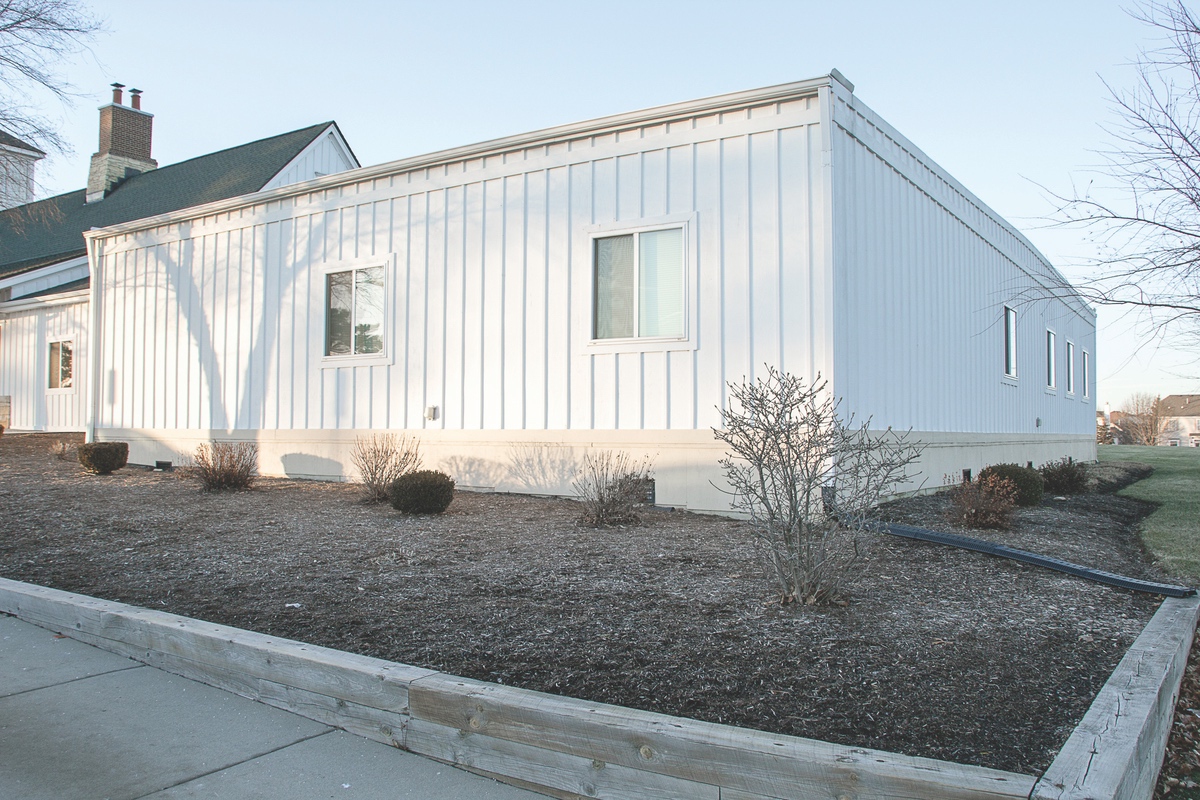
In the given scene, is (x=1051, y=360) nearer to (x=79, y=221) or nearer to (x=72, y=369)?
(x=72, y=369)

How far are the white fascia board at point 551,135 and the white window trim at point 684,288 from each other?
3.36ft

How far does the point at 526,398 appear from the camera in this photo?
9.29 meters

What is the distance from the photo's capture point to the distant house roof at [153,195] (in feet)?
66.5

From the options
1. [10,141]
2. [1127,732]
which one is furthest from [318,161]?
[1127,732]

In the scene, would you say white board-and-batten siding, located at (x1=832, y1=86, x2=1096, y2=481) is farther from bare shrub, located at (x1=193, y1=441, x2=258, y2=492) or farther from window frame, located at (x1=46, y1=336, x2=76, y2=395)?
window frame, located at (x1=46, y1=336, x2=76, y2=395)

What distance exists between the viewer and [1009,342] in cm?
1392

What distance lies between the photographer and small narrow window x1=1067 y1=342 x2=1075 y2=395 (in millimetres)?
18734

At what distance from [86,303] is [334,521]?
13.3 m

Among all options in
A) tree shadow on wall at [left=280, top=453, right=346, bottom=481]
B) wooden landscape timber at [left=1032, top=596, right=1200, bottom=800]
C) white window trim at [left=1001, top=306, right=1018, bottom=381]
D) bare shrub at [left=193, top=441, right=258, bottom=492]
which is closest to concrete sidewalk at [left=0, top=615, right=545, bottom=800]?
wooden landscape timber at [left=1032, top=596, right=1200, bottom=800]

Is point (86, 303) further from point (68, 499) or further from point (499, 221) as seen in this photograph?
point (499, 221)

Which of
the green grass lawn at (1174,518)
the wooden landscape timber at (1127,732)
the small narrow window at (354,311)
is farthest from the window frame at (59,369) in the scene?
the wooden landscape timber at (1127,732)

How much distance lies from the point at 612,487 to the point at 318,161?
1726cm

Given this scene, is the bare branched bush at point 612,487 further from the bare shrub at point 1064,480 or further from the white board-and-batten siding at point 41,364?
the white board-and-batten siding at point 41,364

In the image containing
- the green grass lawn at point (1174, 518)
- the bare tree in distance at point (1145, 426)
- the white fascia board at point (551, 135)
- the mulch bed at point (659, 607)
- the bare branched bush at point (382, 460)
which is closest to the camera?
the mulch bed at point (659, 607)
